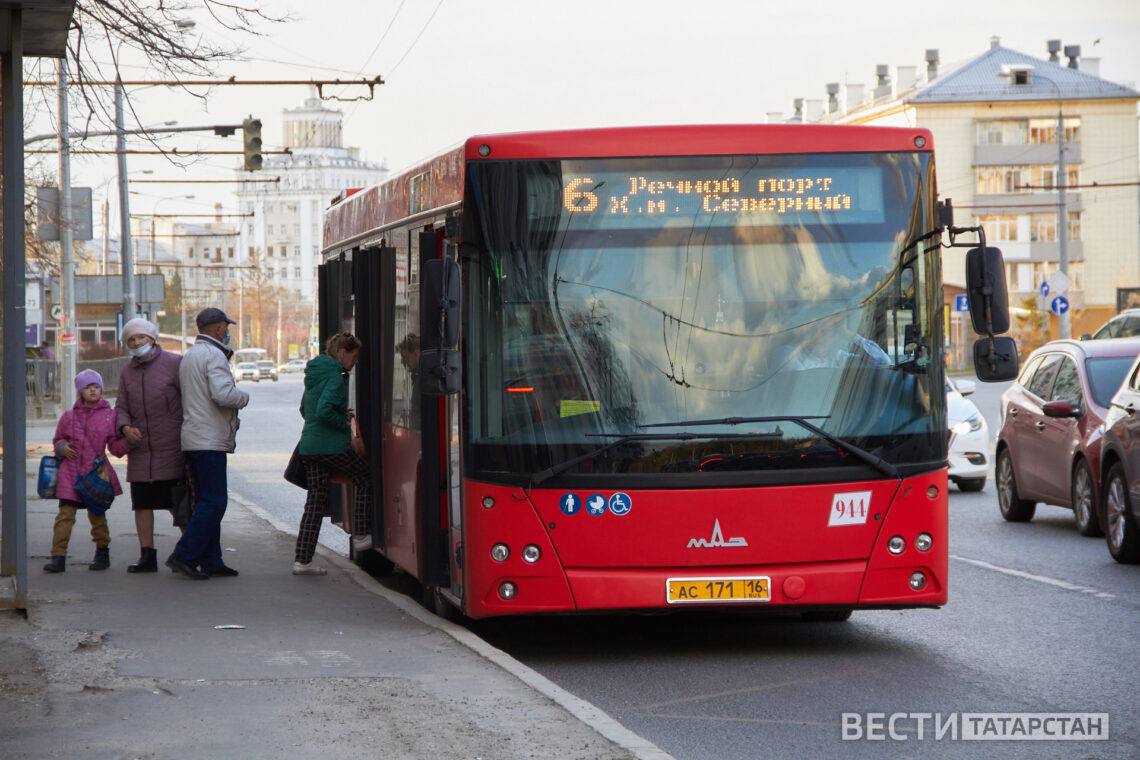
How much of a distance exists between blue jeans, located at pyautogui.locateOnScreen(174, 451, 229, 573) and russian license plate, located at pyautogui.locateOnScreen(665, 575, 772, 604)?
422 centimetres

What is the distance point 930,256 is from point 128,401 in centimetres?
591

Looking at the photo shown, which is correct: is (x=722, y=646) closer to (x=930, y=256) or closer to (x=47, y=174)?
(x=930, y=256)

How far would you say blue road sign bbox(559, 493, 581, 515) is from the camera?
9.62 m

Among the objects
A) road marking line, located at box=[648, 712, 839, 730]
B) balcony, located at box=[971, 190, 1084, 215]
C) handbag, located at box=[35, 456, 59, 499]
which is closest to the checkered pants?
handbag, located at box=[35, 456, 59, 499]

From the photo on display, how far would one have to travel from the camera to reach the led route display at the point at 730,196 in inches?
383

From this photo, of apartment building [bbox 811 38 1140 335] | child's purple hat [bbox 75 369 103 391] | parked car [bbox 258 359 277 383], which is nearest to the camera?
child's purple hat [bbox 75 369 103 391]

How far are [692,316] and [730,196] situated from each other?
0.69 m

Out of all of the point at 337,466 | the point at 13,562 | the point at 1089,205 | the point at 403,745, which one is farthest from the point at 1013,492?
the point at 1089,205

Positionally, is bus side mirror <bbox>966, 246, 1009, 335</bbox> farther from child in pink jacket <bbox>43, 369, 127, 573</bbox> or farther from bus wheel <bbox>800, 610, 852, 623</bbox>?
child in pink jacket <bbox>43, 369, 127, 573</bbox>

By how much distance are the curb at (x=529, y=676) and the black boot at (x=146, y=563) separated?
1.38m

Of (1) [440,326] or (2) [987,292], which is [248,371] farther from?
(2) [987,292]

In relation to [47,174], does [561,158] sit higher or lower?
lower

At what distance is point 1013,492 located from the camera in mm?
18125

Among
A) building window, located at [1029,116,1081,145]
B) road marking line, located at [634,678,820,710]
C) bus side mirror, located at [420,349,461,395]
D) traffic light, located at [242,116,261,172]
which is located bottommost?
road marking line, located at [634,678,820,710]
